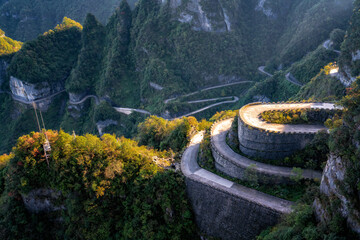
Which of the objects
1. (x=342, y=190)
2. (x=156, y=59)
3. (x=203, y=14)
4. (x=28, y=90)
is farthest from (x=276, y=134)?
(x=28, y=90)

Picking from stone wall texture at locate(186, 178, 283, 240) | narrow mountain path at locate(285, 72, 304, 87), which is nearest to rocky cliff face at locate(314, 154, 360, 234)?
stone wall texture at locate(186, 178, 283, 240)

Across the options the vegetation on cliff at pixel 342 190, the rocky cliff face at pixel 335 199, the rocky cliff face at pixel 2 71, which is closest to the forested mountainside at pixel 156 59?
the rocky cliff face at pixel 2 71

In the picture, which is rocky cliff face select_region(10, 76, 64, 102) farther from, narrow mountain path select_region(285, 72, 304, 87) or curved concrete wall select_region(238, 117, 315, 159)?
curved concrete wall select_region(238, 117, 315, 159)

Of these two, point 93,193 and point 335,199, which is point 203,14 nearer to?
point 93,193

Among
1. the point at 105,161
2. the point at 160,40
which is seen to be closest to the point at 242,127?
the point at 105,161

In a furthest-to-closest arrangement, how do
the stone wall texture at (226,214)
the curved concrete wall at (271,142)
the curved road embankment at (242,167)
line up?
1. the curved concrete wall at (271,142)
2. the curved road embankment at (242,167)
3. the stone wall texture at (226,214)

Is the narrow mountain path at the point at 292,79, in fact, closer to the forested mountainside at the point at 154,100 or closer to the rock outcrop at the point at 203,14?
the forested mountainside at the point at 154,100

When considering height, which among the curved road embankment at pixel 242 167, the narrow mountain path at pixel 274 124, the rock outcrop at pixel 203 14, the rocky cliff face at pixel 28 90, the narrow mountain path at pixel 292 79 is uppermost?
A: the rock outcrop at pixel 203 14
